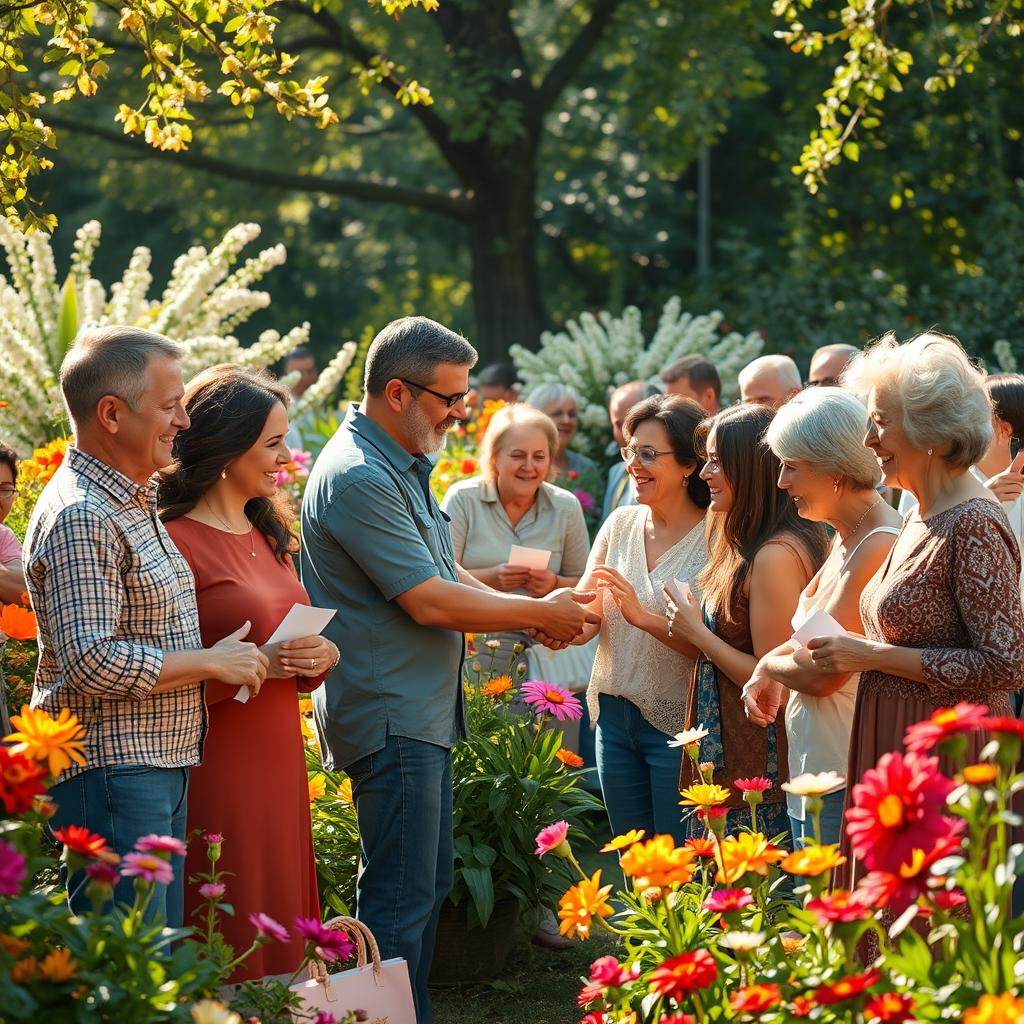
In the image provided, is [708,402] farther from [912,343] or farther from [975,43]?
[912,343]

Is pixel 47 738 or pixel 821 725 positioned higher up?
pixel 47 738

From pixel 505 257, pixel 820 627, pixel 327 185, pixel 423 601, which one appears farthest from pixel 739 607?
pixel 327 185

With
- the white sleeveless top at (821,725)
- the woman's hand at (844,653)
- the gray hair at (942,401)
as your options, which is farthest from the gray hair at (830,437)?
the woman's hand at (844,653)

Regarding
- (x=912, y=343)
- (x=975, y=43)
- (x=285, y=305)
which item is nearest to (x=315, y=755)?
(x=912, y=343)

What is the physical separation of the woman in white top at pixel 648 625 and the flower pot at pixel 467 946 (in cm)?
59

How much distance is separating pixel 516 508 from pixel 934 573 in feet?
10.1

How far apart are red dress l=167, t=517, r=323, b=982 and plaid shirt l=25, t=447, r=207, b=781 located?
0.21 meters

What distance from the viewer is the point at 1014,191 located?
15719 mm

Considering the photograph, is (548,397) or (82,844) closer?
(82,844)

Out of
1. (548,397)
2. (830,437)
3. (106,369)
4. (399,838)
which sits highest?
(548,397)

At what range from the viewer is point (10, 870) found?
1823 mm

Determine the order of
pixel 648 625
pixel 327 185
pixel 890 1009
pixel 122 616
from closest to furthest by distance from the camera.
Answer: pixel 890 1009, pixel 122 616, pixel 648 625, pixel 327 185

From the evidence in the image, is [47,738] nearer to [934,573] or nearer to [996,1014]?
[996,1014]

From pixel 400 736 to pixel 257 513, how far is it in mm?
678
